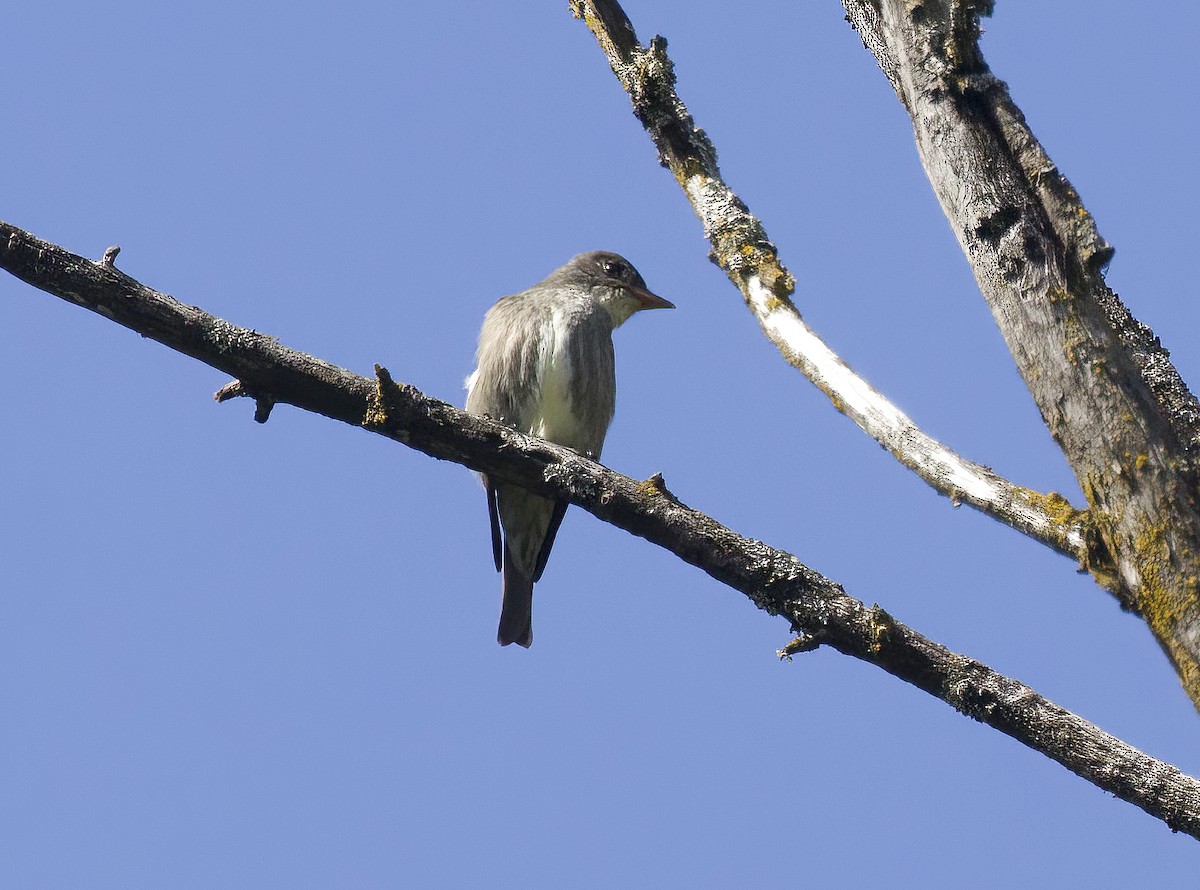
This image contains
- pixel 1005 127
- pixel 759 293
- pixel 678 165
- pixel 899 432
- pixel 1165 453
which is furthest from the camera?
pixel 678 165

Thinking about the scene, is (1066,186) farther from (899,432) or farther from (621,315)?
(621,315)

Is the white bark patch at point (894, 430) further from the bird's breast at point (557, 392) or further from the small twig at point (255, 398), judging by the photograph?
the bird's breast at point (557, 392)

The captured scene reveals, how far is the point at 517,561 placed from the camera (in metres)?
7.89

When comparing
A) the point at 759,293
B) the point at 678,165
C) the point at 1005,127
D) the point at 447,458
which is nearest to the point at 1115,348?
the point at 1005,127

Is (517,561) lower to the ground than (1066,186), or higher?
lower

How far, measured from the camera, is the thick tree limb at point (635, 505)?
3.72 meters

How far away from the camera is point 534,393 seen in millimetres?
7430

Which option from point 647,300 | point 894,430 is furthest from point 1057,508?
point 647,300

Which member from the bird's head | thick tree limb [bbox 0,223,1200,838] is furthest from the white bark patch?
the bird's head

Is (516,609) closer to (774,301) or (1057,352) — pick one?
(774,301)

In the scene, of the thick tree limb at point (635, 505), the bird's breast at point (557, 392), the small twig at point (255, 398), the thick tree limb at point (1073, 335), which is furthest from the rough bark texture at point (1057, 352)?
the bird's breast at point (557, 392)

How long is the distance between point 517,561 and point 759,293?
3.10 meters

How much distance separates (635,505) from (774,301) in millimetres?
1317

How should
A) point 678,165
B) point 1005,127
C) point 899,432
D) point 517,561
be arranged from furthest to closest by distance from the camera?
point 517,561 < point 678,165 < point 899,432 < point 1005,127
